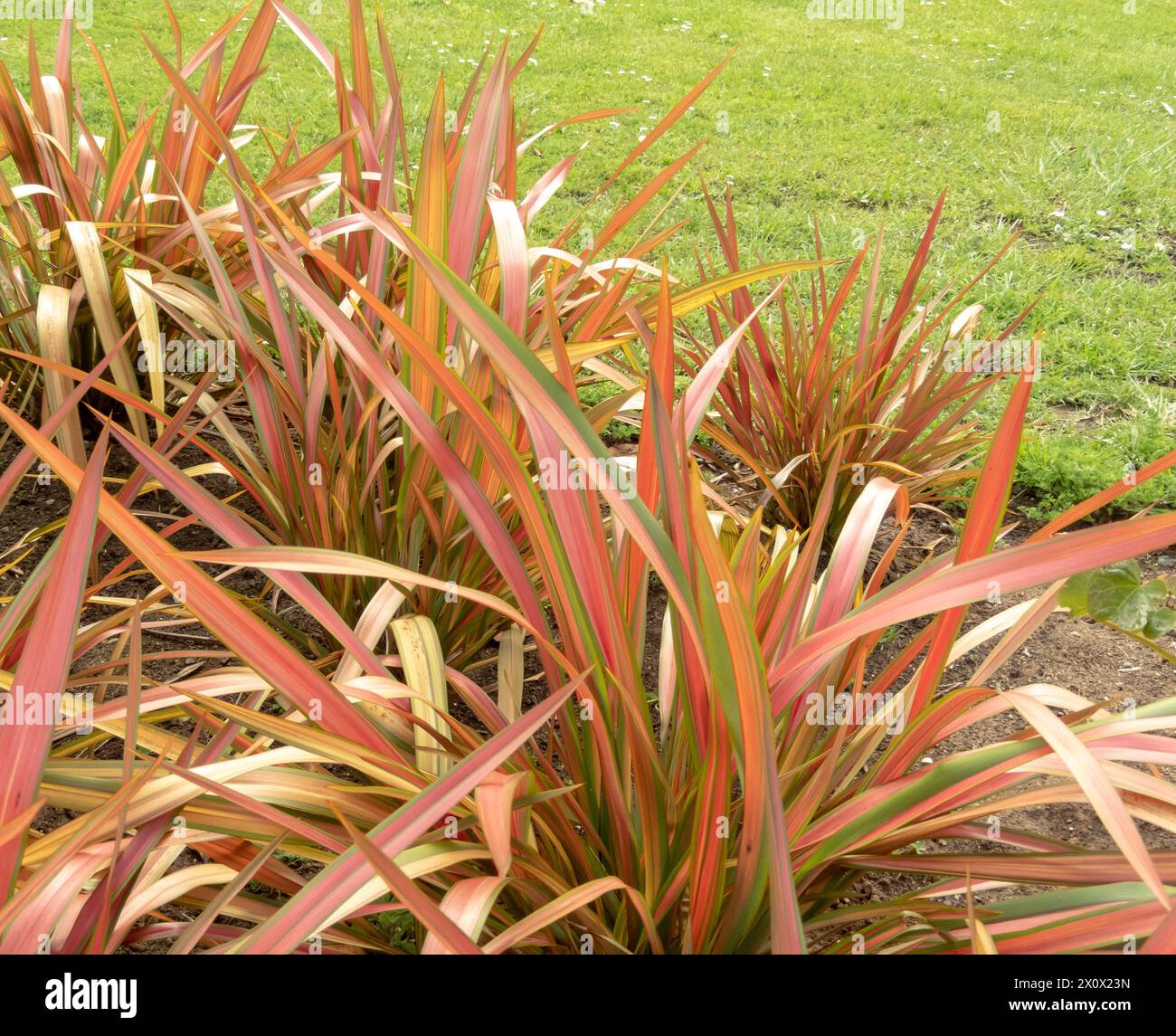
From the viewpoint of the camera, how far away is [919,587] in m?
0.90

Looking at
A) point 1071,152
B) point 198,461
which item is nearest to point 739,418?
point 198,461

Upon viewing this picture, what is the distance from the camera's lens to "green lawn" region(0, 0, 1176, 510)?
319 centimetres

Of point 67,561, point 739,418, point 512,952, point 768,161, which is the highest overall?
point 768,161

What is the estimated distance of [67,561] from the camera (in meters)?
0.93

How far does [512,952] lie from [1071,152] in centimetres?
474

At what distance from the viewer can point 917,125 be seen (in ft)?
16.4

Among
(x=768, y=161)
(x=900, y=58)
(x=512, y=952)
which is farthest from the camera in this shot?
(x=900, y=58)

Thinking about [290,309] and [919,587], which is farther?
[290,309]

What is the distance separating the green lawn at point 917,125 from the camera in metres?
3.19

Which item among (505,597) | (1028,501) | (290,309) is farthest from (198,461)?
(1028,501)
